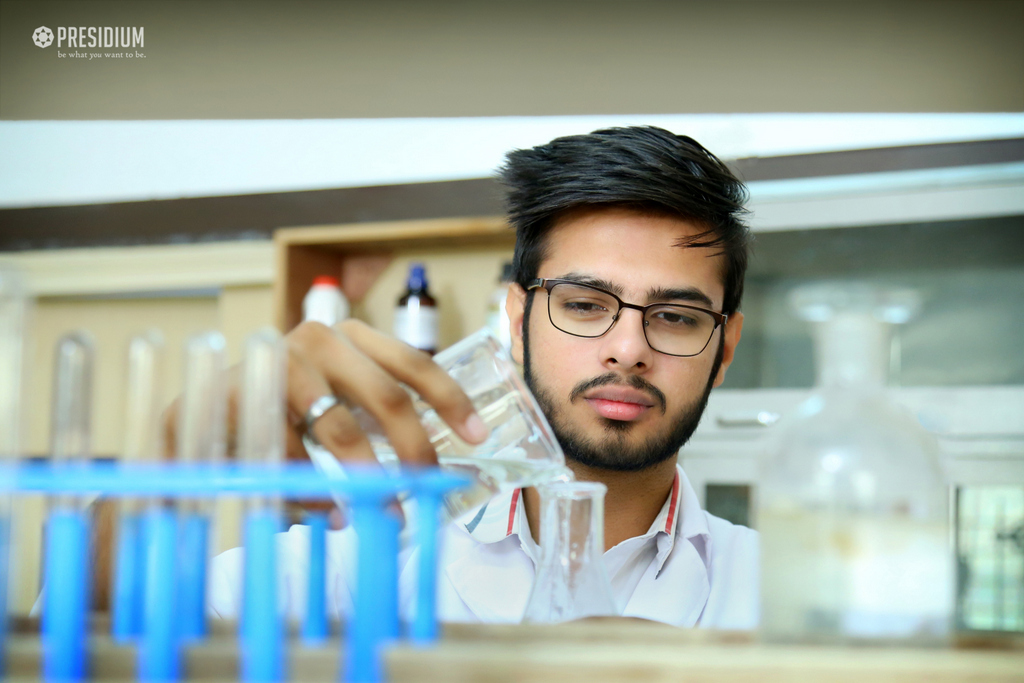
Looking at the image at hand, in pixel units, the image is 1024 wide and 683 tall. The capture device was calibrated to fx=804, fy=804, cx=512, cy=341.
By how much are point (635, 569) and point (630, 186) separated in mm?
618

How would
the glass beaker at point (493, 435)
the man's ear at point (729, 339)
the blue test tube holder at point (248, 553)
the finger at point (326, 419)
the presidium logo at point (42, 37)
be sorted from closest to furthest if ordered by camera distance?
1. the blue test tube holder at point (248, 553)
2. the finger at point (326, 419)
3. the glass beaker at point (493, 435)
4. the presidium logo at point (42, 37)
5. the man's ear at point (729, 339)

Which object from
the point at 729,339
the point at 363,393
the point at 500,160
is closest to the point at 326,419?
the point at 363,393

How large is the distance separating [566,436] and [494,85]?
53cm

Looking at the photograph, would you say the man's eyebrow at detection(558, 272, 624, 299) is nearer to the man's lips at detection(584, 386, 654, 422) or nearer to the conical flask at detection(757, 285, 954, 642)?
the man's lips at detection(584, 386, 654, 422)

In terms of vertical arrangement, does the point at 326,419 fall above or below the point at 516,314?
below

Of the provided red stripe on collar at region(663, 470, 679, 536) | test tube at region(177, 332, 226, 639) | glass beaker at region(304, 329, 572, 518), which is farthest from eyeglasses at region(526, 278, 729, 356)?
test tube at region(177, 332, 226, 639)

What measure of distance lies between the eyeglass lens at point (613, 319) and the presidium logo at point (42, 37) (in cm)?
91

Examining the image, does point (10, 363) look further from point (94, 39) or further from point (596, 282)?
point (94, 39)

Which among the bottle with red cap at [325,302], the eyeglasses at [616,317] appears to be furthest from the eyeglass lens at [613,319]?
the bottle with red cap at [325,302]

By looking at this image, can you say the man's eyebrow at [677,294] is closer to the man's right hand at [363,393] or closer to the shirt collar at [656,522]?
the shirt collar at [656,522]

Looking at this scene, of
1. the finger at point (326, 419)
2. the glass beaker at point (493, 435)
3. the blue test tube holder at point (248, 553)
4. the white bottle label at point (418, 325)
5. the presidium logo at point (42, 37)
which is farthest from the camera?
the white bottle label at point (418, 325)

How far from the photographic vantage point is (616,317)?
1.22 meters

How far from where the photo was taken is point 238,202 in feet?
6.65

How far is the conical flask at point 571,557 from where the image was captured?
577mm
